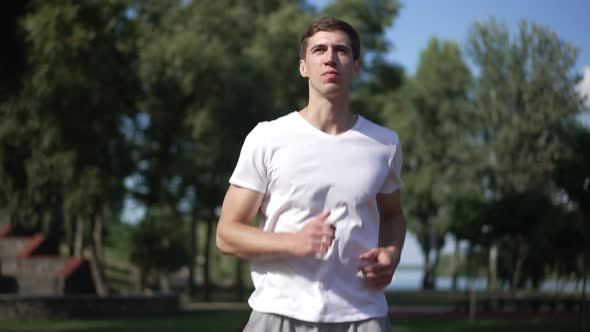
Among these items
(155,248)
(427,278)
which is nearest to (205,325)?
(155,248)

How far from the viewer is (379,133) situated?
8.26 feet

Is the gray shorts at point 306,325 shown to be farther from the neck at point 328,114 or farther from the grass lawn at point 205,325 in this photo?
the grass lawn at point 205,325

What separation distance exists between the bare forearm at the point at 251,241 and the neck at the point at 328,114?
364mm

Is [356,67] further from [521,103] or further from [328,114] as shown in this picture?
[521,103]

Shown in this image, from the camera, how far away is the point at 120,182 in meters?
33.2

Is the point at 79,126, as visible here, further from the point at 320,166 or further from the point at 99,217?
the point at 320,166

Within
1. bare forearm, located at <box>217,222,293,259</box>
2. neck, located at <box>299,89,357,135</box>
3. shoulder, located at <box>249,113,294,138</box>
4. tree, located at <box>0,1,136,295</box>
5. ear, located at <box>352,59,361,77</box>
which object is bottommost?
bare forearm, located at <box>217,222,293,259</box>

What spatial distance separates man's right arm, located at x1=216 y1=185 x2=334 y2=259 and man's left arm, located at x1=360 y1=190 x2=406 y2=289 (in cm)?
16

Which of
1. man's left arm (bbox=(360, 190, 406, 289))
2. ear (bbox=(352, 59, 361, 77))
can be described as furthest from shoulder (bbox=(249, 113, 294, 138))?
man's left arm (bbox=(360, 190, 406, 289))

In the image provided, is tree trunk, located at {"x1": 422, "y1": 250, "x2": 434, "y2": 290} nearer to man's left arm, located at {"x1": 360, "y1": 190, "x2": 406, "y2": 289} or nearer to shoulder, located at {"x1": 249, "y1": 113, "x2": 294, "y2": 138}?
man's left arm, located at {"x1": 360, "y1": 190, "x2": 406, "y2": 289}

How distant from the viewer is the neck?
2.48m

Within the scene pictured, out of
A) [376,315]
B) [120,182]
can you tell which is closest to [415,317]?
[120,182]

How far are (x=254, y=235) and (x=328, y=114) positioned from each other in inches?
17.0

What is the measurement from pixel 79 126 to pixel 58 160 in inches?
59.3
